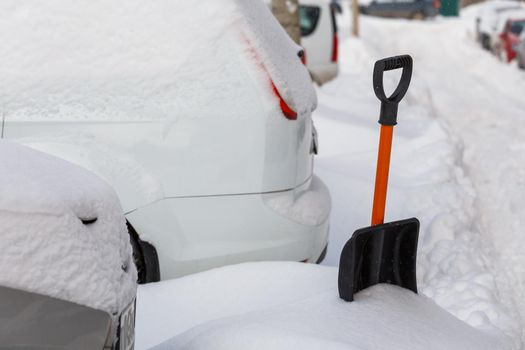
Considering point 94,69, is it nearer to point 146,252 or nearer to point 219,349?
point 146,252

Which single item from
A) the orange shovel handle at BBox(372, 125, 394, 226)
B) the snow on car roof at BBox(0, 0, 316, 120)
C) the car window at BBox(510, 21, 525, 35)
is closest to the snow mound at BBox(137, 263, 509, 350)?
the orange shovel handle at BBox(372, 125, 394, 226)

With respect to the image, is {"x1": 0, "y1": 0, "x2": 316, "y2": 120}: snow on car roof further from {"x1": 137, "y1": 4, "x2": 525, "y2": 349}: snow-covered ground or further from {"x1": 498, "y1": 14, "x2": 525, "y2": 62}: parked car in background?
{"x1": 498, "y1": 14, "x2": 525, "y2": 62}: parked car in background

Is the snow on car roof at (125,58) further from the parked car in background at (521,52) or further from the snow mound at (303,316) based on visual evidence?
the parked car in background at (521,52)

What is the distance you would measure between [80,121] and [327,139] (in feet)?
15.3

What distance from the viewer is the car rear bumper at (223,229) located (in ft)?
12.2

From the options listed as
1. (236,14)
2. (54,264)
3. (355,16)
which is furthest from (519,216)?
(355,16)

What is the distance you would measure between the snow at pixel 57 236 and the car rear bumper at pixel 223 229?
4.78ft

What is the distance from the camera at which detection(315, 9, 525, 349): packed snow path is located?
4473 mm

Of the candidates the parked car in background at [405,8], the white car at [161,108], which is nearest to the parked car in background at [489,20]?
the parked car in background at [405,8]

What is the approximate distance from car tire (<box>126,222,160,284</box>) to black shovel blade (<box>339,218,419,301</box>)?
3.02ft

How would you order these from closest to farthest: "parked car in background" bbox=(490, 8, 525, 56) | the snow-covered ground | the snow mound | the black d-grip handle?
the snow mound < the snow-covered ground < the black d-grip handle < "parked car in background" bbox=(490, 8, 525, 56)

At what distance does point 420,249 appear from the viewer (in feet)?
16.8

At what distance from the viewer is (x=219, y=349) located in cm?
280

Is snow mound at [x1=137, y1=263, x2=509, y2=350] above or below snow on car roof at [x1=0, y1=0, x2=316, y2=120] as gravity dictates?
below
